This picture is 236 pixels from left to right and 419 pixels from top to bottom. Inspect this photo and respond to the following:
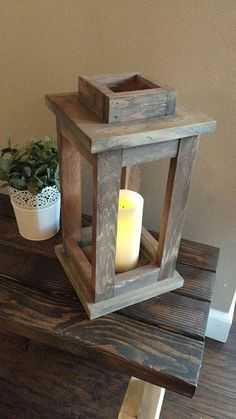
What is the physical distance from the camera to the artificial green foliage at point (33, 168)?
72 centimetres

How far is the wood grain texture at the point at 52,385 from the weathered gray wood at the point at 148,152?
79cm

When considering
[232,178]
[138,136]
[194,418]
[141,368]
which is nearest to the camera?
[138,136]

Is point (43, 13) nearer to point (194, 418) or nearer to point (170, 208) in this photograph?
point (170, 208)

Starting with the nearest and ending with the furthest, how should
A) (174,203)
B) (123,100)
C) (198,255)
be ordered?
(123,100), (174,203), (198,255)

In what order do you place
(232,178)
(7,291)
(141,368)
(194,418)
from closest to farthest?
(141,368)
(7,291)
(232,178)
(194,418)

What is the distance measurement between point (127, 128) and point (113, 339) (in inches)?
14.2

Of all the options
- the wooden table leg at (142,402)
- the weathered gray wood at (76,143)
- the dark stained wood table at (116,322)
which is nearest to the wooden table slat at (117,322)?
the dark stained wood table at (116,322)

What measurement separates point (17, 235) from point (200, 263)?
1.38 ft

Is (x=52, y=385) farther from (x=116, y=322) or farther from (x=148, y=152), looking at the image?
(x=148, y=152)

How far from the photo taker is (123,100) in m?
0.48

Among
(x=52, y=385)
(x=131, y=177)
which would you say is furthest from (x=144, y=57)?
(x=52, y=385)

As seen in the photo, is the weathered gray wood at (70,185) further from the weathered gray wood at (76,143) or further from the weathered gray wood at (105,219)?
the weathered gray wood at (105,219)

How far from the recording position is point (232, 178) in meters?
Answer: 0.82

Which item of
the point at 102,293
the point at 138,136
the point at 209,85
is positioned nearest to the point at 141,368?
the point at 102,293
